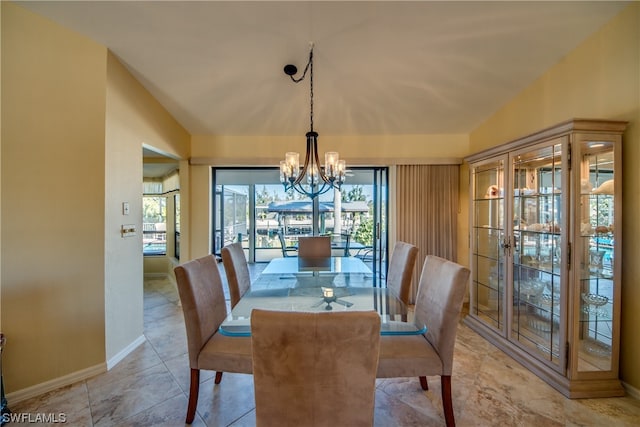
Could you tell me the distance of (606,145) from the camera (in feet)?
6.50

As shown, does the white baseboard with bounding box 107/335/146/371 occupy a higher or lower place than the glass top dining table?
lower

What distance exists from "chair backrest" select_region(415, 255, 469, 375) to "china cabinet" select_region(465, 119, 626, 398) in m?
1.06

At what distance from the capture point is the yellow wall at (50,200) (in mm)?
1850

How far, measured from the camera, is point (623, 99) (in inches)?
78.0

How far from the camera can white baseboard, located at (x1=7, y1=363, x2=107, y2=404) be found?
185cm

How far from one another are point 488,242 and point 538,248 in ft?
1.86

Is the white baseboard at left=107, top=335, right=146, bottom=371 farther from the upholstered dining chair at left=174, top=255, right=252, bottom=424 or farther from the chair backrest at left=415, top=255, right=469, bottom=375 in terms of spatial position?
the chair backrest at left=415, top=255, right=469, bottom=375

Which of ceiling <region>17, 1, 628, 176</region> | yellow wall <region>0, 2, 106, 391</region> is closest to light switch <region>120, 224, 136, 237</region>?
yellow wall <region>0, 2, 106, 391</region>

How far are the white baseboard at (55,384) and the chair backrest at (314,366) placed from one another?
1.99m

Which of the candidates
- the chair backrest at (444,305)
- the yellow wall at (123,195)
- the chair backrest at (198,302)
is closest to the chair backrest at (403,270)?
the chair backrest at (444,305)

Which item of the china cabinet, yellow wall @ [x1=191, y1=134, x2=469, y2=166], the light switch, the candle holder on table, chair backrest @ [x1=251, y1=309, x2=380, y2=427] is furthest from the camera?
yellow wall @ [x1=191, y1=134, x2=469, y2=166]

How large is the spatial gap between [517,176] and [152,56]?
349cm

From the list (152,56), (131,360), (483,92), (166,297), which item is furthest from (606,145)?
(166,297)

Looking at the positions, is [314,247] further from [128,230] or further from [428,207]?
[128,230]
